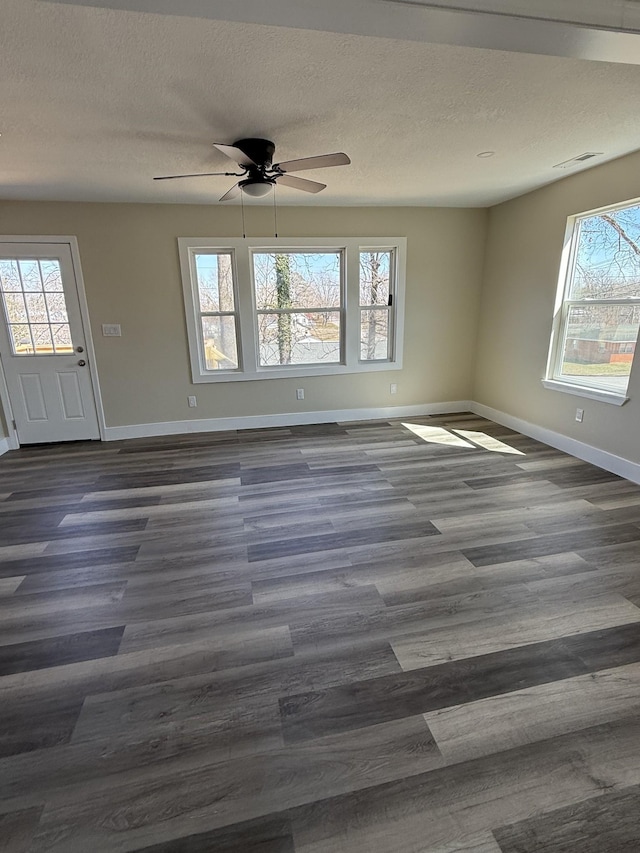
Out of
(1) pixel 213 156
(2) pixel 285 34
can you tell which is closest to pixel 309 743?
(2) pixel 285 34

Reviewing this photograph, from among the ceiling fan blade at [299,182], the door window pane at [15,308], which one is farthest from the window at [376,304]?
the door window pane at [15,308]

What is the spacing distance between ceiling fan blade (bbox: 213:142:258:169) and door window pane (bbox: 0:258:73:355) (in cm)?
280

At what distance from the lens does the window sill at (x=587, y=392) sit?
3.57 m

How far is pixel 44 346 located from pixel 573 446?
18.6 ft

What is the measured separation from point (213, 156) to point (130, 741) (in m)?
3.51

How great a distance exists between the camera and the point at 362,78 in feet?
6.69

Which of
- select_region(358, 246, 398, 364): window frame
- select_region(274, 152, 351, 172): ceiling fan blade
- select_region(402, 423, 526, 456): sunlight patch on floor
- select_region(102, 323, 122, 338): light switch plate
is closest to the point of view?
select_region(274, 152, 351, 172): ceiling fan blade

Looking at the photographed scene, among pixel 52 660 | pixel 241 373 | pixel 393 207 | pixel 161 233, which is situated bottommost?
pixel 52 660

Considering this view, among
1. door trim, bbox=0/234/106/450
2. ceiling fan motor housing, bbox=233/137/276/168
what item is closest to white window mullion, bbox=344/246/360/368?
ceiling fan motor housing, bbox=233/137/276/168

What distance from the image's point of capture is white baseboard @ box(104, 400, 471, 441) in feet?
16.1

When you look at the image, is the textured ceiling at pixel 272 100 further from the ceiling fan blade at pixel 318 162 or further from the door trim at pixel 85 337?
the door trim at pixel 85 337

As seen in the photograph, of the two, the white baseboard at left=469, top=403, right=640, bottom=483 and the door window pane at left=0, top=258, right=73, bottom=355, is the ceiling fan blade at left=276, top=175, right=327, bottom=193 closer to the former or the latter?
the door window pane at left=0, top=258, right=73, bottom=355

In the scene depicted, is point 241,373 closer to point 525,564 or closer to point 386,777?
point 525,564

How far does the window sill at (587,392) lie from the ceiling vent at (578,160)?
1.96m
